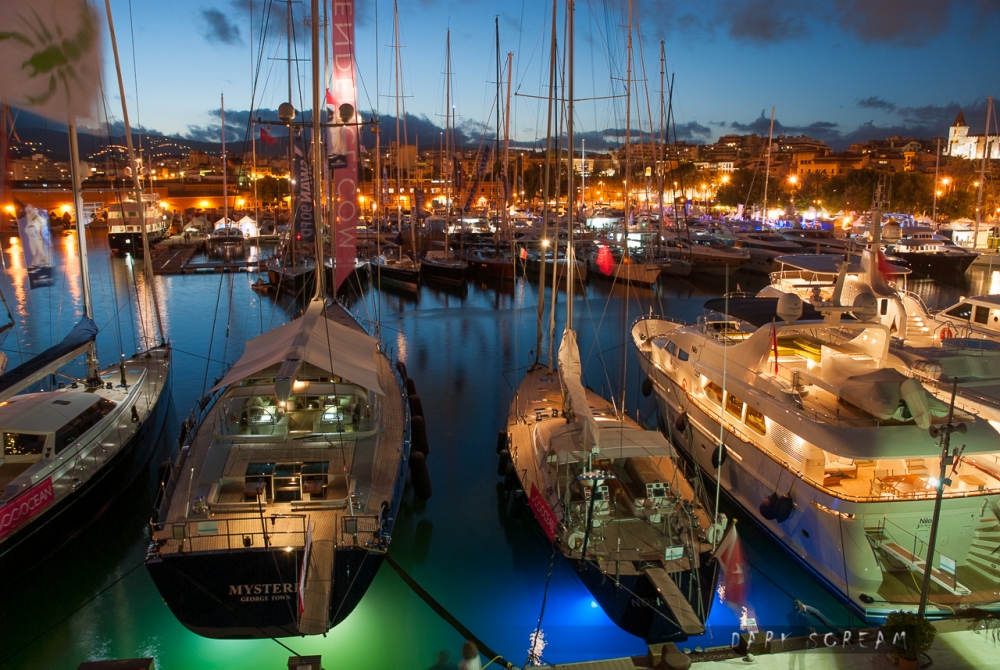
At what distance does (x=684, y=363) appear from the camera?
45.3ft

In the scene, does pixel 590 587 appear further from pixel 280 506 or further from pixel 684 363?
pixel 684 363

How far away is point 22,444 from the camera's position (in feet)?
33.0

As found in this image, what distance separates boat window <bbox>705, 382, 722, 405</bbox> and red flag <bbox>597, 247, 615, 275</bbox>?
84.0 feet

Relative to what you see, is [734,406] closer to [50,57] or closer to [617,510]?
[617,510]

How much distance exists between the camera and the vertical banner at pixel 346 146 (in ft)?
49.5

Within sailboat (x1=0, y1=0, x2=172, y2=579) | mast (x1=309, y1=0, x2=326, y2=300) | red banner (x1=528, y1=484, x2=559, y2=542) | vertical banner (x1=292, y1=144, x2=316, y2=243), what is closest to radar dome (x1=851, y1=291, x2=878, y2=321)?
red banner (x1=528, y1=484, x2=559, y2=542)

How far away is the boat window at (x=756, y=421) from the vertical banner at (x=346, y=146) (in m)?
9.23

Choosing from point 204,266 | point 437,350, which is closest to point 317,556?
point 437,350

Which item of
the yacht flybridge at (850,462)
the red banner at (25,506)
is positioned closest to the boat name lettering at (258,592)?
the red banner at (25,506)

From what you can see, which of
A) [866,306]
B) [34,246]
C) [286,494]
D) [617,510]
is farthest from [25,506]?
[866,306]

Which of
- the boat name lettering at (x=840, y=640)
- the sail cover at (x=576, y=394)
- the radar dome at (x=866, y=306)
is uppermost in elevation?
the radar dome at (x=866, y=306)

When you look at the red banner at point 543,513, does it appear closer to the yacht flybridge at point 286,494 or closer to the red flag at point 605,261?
the yacht flybridge at point 286,494

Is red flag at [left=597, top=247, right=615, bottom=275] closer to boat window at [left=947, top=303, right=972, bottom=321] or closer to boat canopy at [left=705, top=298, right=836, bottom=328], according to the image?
boat window at [left=947, top=303, right=972, bottom=321]

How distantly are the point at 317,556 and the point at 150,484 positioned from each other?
6903mm
